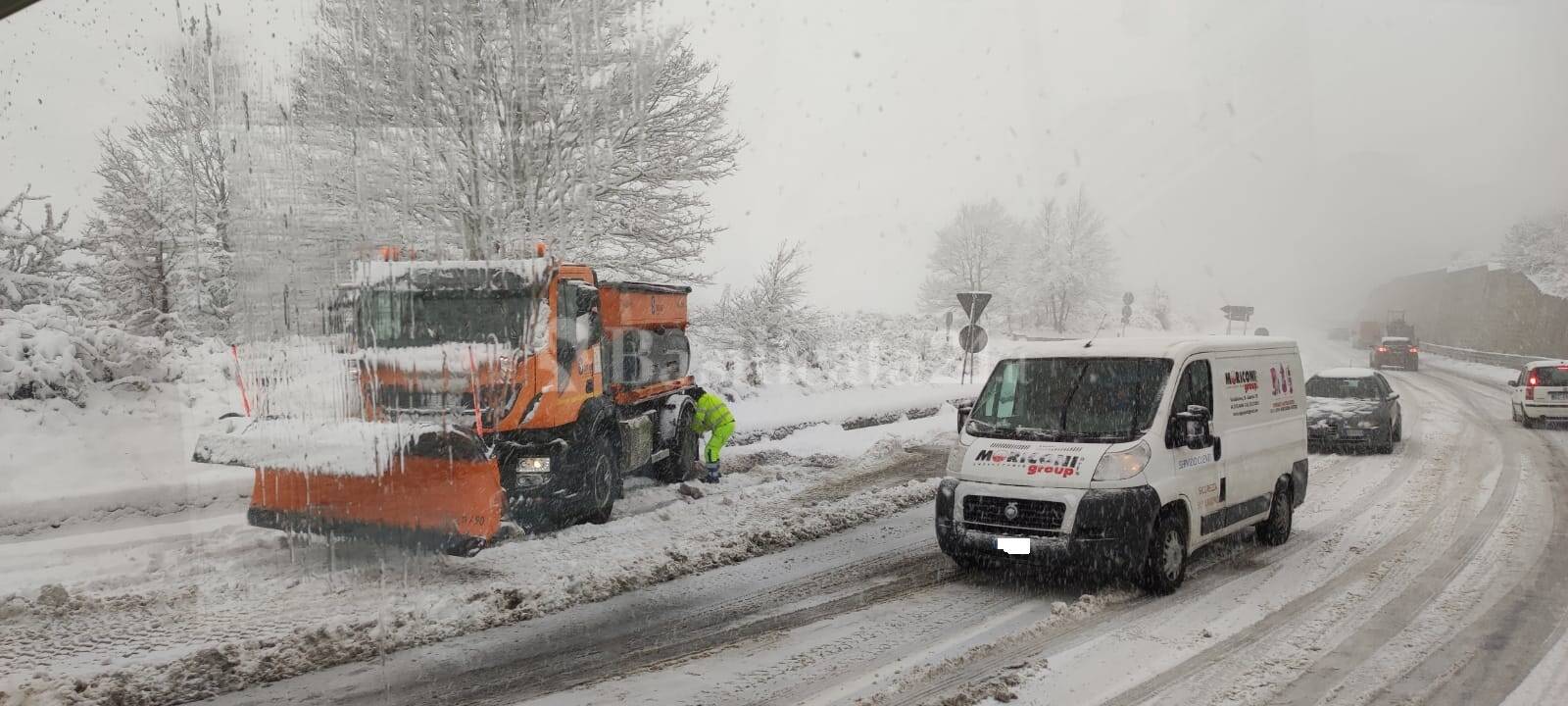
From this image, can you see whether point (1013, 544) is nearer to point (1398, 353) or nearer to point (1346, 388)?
point (1346, 388)

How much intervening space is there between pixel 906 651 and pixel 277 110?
51.7ft

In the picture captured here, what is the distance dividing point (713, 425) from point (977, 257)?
43.6m

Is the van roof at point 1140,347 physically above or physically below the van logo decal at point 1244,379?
above

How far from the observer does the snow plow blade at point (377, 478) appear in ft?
23.7

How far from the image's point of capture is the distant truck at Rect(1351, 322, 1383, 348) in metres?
51.7

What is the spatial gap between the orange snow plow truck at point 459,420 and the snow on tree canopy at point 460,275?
0.01 metres

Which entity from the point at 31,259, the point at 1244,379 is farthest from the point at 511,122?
the point at 1244,379

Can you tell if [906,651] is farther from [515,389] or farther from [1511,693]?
[515,389]

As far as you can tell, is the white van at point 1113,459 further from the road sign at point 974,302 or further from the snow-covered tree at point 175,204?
the snow-covered tree at point 175,204

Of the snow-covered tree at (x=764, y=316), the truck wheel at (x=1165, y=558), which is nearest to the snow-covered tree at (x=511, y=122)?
the snow-covered tree at (x=764, y=316)

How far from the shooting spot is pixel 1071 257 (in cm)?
5359

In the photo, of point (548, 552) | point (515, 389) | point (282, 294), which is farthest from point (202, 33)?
point (548, 552)

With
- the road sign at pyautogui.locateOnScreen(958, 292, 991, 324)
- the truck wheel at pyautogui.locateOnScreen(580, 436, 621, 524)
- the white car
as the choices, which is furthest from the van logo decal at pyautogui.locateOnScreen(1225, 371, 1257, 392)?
Answer: the white car

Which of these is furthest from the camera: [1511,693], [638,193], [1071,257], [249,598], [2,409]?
[1071,257]
